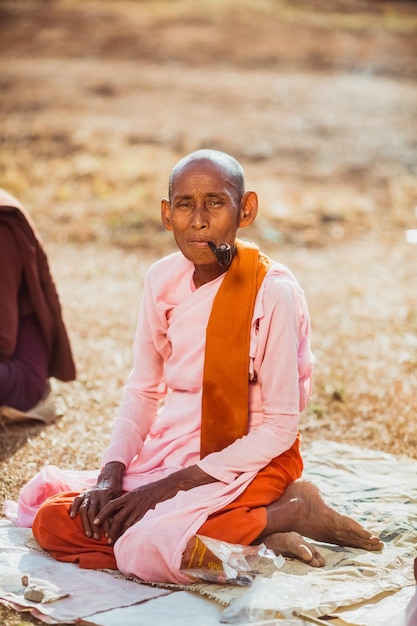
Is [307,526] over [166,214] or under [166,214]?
under

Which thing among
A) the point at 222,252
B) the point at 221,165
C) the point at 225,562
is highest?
the point at 221,165

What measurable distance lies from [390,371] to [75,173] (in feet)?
24.8

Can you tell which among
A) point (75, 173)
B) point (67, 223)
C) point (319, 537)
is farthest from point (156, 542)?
point (75, 173)

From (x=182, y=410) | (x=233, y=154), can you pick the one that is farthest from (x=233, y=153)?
(x=182, y=410)

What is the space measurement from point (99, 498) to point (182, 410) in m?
0.50

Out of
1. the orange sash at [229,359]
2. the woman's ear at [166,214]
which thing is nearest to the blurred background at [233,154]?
the orange sash at [229,359]

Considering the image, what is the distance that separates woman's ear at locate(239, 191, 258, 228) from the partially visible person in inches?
82.8

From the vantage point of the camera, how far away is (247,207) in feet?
12.0

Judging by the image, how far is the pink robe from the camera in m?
3.42

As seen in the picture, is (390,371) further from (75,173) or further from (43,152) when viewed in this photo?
(43,152)

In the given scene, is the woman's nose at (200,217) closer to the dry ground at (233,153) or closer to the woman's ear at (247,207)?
the woman's ear at (247,207)

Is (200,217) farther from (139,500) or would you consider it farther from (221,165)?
(139,500)

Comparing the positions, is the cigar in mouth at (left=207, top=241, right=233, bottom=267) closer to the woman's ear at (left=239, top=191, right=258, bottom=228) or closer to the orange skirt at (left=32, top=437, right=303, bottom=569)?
the woman's ear at (left=239, top=191, right=258, bottom=228)

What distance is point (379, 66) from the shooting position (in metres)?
19.3
